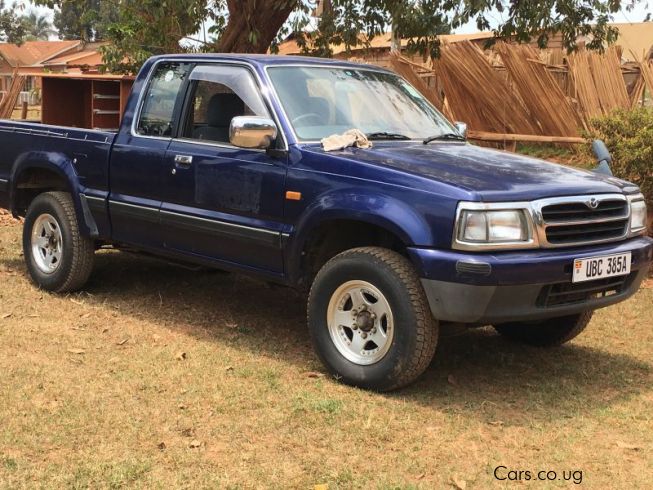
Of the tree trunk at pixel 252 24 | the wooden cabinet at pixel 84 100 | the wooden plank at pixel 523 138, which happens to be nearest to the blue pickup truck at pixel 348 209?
the wooden cabinet at pixel 84 100

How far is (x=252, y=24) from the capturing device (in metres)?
9.87

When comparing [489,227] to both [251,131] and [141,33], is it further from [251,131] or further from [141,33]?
[141,33]

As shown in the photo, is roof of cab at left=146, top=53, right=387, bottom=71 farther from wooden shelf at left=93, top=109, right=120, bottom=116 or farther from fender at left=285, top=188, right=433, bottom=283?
wooden shelf at left=93, top=109, right=120, bottom=116

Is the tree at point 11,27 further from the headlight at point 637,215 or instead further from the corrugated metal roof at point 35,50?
the headlight at point 637,215

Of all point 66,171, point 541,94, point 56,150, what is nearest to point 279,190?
point 66,171

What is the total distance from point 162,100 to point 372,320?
2.47m

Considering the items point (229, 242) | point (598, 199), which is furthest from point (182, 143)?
point (598, 199)

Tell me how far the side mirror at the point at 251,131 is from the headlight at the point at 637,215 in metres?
→ 2.19


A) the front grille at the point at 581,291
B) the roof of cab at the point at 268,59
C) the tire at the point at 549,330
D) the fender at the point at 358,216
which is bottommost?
the tire at the point at 549,330

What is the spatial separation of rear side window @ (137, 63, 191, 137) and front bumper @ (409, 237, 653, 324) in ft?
7.89

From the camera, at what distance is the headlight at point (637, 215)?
506 cm

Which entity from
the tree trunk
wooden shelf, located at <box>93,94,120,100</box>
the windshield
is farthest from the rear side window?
the tree trunk

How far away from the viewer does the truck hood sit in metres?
4.47

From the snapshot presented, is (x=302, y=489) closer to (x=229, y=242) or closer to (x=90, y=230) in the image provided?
(x=229, y=242)
